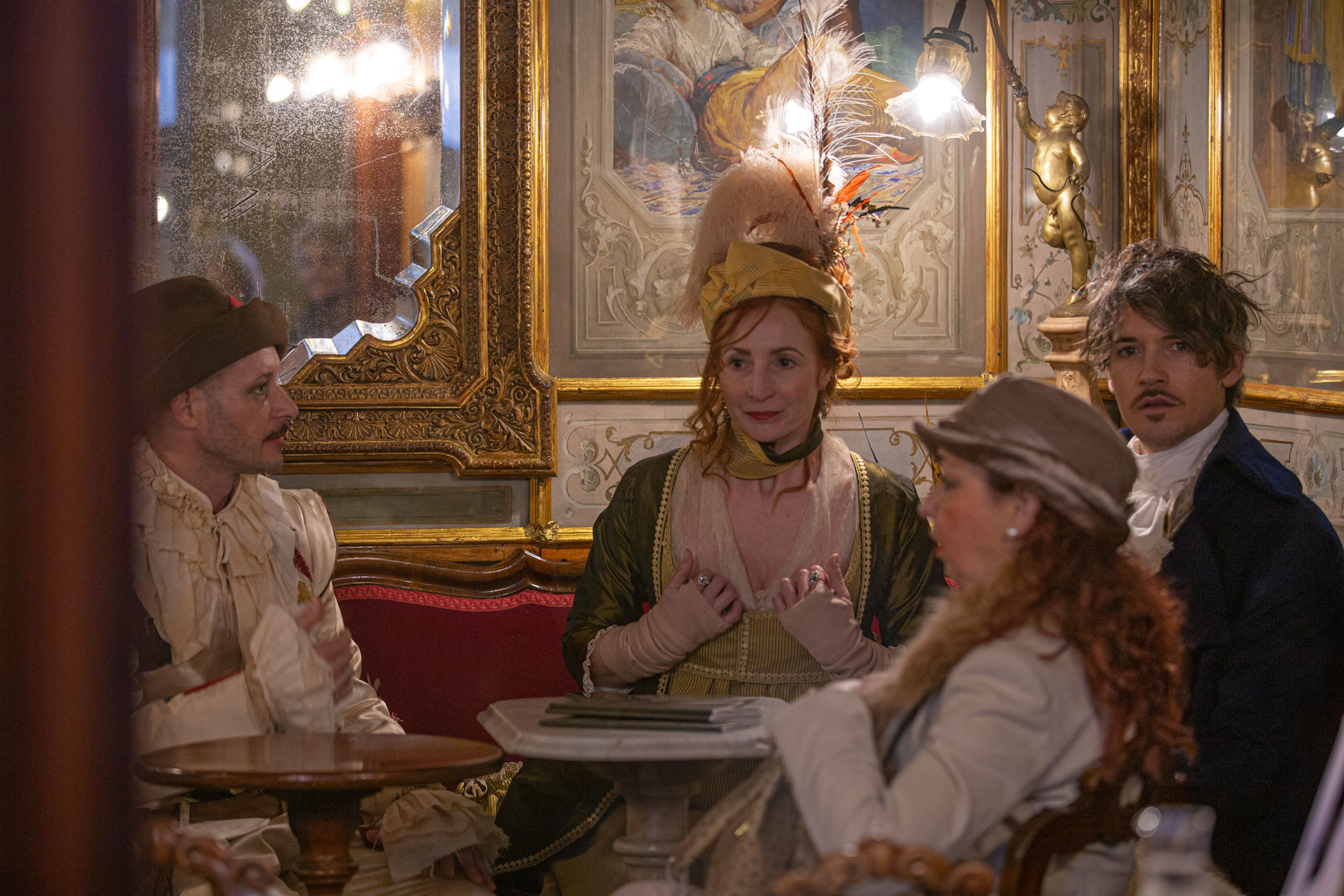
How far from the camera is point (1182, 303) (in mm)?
2518

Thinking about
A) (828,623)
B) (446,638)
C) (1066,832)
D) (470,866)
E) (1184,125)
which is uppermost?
(1184,125)

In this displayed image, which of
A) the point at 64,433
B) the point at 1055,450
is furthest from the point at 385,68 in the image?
the point at 64,433

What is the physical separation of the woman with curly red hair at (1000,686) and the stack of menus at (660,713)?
274mm

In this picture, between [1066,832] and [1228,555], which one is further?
[1228,555]

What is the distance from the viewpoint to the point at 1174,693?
5.29ft

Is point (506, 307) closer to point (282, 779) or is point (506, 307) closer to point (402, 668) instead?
point (402, 668)

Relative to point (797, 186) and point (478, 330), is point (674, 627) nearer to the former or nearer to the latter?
point (797, 186)

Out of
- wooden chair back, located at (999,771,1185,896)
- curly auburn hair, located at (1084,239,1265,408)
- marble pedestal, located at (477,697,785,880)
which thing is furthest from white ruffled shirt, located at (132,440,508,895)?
curly auburn hair, located at (1084,239,1265,408)

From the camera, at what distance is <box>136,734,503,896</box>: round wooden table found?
1687mm

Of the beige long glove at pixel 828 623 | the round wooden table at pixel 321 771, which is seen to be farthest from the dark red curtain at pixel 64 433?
the beige long glove at pixel 828 623

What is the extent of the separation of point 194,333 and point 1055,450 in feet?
5.65

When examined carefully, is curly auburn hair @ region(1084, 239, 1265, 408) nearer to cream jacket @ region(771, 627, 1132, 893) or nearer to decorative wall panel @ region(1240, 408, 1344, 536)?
decorative wall panel @ region(1240, 408, 1344, 536)

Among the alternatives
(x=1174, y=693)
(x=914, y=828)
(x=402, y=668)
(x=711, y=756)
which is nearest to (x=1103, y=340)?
(x=1174, y=693)

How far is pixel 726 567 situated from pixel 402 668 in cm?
145
